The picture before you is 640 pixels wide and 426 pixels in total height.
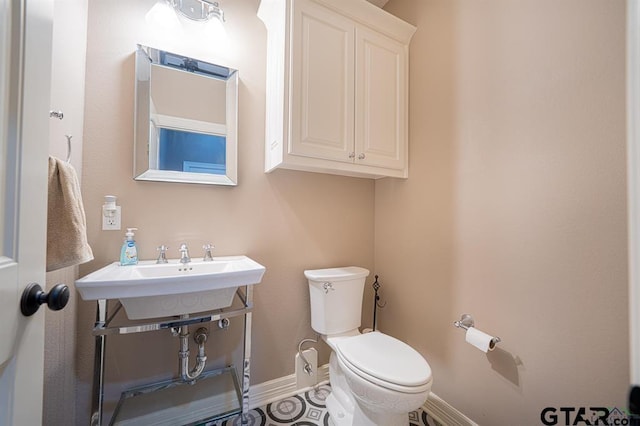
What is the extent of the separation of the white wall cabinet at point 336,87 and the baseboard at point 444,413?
1.32 m

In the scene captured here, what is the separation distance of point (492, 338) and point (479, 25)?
1500 millimetres

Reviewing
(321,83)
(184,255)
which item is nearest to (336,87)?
(321,83)

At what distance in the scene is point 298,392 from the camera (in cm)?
152

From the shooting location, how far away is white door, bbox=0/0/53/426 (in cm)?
45

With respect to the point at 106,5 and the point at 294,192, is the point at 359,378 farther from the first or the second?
the point at 106,5

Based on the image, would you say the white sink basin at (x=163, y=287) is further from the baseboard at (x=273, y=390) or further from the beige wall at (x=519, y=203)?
the beige wall at (x=519, y=203)

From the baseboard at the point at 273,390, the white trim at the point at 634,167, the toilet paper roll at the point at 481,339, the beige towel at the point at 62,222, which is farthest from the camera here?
the baseboard at the point at 273,390

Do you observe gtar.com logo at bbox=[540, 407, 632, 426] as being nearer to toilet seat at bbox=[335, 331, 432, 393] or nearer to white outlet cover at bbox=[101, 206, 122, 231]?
toilet seat at bbox=[335, 331, 432, 393]

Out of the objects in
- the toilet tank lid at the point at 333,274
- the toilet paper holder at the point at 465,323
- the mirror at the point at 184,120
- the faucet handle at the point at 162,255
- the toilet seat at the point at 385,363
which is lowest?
the toilet seat at the point at 385,363

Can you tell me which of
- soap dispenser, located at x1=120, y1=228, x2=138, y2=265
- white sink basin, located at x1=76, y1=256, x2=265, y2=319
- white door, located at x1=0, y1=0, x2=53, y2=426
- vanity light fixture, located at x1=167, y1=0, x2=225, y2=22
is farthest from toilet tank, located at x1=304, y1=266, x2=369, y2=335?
vanity light fixture, located at x1=167, y1=0, x2=225, y2=22

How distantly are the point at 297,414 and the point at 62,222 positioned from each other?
1.41 metres

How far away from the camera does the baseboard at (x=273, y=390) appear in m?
1.42

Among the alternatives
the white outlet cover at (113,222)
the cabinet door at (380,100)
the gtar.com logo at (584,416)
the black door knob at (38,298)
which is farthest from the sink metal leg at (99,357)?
the gtar.com logo at (584,416)

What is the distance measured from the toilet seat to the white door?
0.97m
